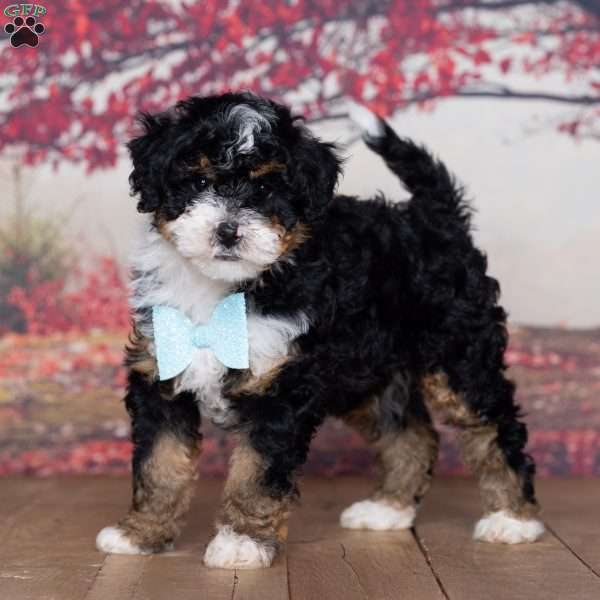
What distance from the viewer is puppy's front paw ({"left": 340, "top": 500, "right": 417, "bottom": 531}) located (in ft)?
14.1

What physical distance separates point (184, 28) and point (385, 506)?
8.35 ft

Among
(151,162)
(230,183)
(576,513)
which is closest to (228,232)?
(230,183)

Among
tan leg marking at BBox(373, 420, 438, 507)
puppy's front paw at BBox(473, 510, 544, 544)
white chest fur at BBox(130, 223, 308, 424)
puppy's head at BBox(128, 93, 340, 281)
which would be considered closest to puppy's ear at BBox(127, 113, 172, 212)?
puppy's head at BBox(128, 93, 340, 281)

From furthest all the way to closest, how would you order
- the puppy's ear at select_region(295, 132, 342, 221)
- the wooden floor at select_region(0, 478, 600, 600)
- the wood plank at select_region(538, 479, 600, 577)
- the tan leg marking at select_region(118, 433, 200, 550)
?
Result: the wood plank at select_region(538, 479, 600, 577), the tan leg marking at select_region(118, 433, 200, 550), the puppy's ear at select_region(295, 132, 342, 221), the wooden floor at select_region(0, 478, 600, 600)

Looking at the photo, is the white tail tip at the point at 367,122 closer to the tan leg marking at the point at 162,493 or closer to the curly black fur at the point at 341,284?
the curly black fur at the point at 341,284

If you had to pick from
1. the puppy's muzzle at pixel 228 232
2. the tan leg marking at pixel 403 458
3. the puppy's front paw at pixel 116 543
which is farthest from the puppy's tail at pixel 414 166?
the puppy's front paw at pixel 116 543

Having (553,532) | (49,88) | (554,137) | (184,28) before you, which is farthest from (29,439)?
(554,137)

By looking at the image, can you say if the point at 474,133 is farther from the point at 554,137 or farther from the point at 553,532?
the point at 553,532

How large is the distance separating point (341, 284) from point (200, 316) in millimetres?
500

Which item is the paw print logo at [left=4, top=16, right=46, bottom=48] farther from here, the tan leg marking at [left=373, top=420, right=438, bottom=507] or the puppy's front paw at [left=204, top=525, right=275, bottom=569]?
the puppy's front paw at [left=204, top=525, right=275, bottom=569]

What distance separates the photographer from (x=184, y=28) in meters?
5.49

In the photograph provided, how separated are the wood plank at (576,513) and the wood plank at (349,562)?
0.58 m

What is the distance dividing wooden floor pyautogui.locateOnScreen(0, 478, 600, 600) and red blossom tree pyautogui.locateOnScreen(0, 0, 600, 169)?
6.06 ft

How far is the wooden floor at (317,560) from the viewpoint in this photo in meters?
3.41
